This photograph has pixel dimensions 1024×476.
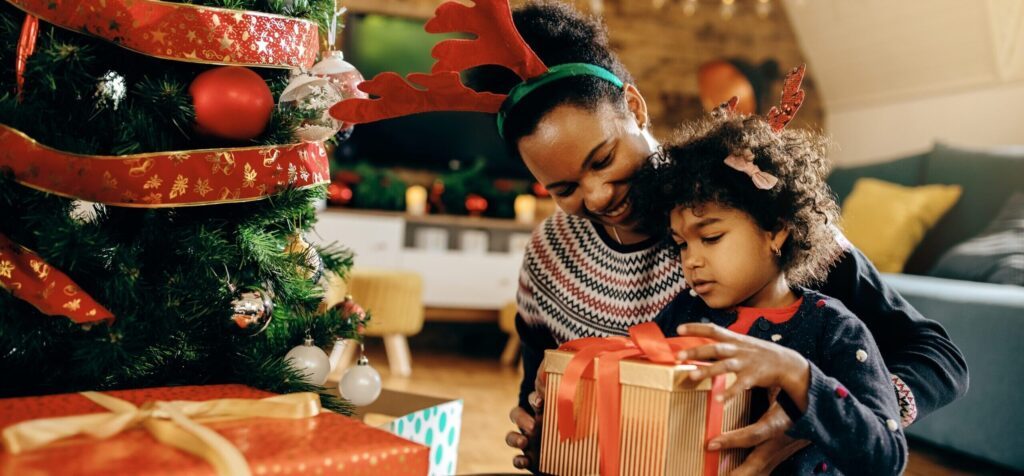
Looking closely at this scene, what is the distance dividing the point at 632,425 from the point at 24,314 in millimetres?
581

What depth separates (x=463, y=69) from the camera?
104 centimetres

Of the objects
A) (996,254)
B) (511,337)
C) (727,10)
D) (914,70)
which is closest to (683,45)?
(727,10)

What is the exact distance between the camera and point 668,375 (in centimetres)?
69

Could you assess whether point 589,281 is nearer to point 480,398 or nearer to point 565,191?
point 565,191

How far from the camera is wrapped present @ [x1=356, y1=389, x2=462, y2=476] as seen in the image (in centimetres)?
121

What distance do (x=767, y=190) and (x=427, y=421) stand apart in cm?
62

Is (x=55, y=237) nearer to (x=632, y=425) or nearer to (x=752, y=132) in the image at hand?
(x=632, y=425)

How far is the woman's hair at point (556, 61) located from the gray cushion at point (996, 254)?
173 cm

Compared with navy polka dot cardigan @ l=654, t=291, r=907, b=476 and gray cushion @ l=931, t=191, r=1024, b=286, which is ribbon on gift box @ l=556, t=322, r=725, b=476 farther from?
gray cushion @ l=931, t=191, r=1024, b=286

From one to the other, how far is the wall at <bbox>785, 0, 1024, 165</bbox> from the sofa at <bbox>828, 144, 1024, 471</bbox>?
0.84m

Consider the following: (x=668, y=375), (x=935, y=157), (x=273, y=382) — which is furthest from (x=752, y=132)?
(x=935, y=157)

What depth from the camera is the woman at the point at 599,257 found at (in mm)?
981

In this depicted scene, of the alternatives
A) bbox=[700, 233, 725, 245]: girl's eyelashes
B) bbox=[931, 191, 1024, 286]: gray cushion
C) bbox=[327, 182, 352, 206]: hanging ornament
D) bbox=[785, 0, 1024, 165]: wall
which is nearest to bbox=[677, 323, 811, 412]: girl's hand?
bbox=[700, 233, 725, 245]: girl's eyelashes

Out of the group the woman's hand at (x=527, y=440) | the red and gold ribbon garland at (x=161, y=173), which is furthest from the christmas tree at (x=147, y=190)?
the woman's hand at (x=527, y=440)
